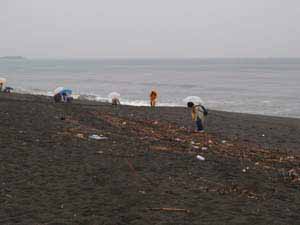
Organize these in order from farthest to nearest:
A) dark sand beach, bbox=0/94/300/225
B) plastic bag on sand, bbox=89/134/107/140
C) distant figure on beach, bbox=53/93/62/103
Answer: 1. distant figure on beach, bbox=53/93/62/103
2. plastic bag on sand, bbox=89/134/107/140
3. dark sand beach, bbox=0/94/300/225

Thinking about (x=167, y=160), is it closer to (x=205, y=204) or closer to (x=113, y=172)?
(x=113, y=172)

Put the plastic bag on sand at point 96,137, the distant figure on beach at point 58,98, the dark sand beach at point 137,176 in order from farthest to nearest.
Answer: the distant figure on beach at point 58,98, the plastic bag on sand at point 96,137, the dark sand beach at point 137,176

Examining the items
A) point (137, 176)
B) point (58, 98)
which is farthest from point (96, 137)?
point (58, 98)

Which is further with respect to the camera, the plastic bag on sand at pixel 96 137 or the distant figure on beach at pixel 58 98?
the distant figure on beach at pixel 58 98

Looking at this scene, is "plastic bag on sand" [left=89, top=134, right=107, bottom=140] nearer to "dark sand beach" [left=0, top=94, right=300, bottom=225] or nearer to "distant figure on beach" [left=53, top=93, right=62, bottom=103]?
"dark sand beach" [left=0, top=94, right=300, bottom=225]

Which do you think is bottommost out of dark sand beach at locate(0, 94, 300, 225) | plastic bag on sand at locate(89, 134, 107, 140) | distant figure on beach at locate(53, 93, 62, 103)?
dark sand beach at locate(0, 94, 300, 225)

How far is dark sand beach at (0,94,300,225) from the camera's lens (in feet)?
27.3

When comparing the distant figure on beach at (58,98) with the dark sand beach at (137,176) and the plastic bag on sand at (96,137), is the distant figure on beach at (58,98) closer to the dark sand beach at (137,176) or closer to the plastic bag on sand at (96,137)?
the dark sand beach at (137,176)

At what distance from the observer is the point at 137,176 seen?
10.7 metres

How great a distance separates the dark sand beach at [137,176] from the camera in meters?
8.32

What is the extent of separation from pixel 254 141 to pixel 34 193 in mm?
10997

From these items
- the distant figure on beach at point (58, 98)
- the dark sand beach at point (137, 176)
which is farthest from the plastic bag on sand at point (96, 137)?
the distant figure on beach at point (58, 98)

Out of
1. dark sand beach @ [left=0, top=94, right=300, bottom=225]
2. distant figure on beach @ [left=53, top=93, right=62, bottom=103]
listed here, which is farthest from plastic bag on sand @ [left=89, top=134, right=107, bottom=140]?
distant figure on beach @ [left=53, top=93, right=62, bottom=103]

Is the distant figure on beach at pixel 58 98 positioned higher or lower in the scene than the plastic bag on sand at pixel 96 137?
higher
